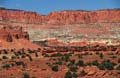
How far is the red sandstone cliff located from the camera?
138 metres

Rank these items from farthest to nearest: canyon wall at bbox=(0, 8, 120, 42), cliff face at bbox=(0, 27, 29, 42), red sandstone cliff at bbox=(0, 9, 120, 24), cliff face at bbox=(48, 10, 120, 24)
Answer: cliff face at bbox=(48, 10, 120, 24) → red sandstone cliff at bbox=(0, 9, 120, 24) → canyon wall at bbox=(0, 8, 120, 42) → cliff face at bbox=(0, 27, 29, 42)

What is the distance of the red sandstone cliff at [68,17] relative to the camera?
452 feet

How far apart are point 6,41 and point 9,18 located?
7041cm

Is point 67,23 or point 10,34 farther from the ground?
point 67,23

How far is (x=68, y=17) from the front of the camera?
141 m

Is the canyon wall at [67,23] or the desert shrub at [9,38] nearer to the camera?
the desert shrub at [9,38]

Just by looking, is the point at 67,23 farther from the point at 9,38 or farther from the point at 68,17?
the point at 9,38

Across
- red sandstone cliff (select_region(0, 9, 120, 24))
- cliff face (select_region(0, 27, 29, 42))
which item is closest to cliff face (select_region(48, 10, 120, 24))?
red sandstone cliff (select_region(0, 9, 120, 24))

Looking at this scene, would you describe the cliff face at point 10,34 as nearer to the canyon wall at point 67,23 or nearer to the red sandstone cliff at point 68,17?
the canyon wall at point 67,23

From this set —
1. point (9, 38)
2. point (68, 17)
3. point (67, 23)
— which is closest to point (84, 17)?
point (68, 17)

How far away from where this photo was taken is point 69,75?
2336 centimetres

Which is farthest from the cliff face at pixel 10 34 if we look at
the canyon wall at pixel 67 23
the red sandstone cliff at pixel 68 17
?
the red sandstone cliff at pixel 68 17

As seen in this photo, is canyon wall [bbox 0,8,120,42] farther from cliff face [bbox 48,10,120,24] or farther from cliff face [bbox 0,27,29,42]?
cliff face [bbox 0,27,29,42]

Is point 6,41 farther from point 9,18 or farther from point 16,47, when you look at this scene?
point 9,18
